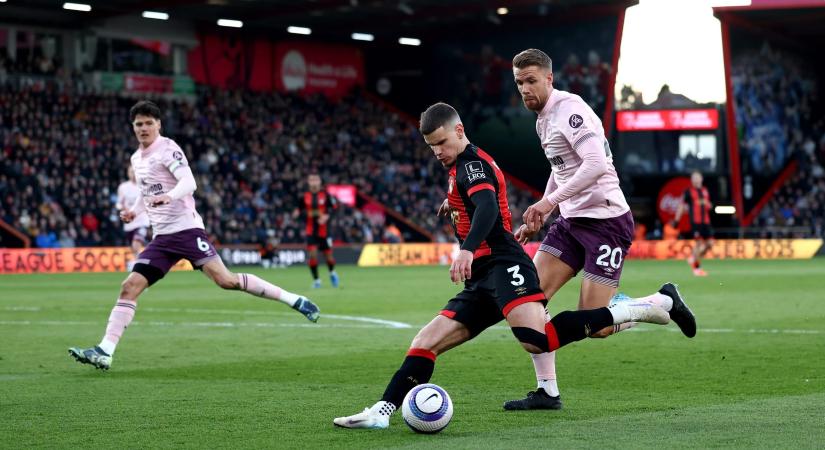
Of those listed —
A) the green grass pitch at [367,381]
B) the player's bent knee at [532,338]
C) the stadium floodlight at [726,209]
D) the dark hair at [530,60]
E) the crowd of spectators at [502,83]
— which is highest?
the crowd of spectators at [502,83]

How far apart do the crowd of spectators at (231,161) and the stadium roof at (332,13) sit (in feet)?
10.2

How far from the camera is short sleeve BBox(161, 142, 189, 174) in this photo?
1130 centimetres

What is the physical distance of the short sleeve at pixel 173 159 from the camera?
1130 cm

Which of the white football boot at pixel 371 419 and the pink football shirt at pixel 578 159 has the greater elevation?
the pink football shirt at pixel 578 159

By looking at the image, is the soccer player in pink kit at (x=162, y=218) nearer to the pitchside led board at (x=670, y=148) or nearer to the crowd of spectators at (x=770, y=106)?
the pitchside led board at (x=670, y=148)

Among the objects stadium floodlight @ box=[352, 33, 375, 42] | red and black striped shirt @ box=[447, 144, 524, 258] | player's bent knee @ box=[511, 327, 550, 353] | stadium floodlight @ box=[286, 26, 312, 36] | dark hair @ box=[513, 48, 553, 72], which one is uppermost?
stadium floodlight @ box=[352, 33, 375, 42]

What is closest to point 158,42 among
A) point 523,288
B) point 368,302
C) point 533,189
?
point 533,189

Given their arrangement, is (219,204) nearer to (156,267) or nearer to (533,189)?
(533,189)

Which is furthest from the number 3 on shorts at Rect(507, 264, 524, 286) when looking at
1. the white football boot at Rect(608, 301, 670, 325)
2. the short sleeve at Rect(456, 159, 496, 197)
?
the white football boot at Rect(608, 301, 670, 325)

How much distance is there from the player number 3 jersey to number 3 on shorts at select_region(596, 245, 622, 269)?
442 centimetres

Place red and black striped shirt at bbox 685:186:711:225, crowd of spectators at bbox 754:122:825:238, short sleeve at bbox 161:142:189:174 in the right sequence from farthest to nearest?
1. crowd of spectators at bbox 754:122:825:238
2. red and black striped shirt at bbox 685:186:711:225
3. short sleeve at bbox 161:142:189:174

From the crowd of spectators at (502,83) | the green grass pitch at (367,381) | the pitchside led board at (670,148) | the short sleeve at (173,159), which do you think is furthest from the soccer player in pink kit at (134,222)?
the pitchside led board at (670,148)

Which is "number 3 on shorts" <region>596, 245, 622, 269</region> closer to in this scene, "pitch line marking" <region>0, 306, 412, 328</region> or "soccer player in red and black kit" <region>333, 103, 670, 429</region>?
"soccer player in red and black kit" <region>333, 103, 670, 429</region>

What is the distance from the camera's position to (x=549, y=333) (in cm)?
736
